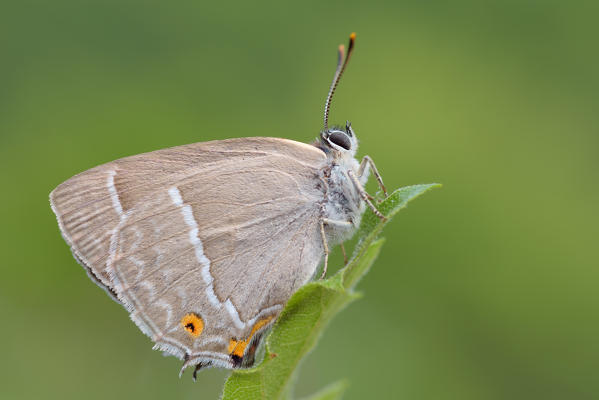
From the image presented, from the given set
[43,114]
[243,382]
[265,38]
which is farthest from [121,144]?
[243,382]

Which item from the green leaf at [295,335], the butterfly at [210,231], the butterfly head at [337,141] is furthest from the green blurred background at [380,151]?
the green leaf at [295,335]

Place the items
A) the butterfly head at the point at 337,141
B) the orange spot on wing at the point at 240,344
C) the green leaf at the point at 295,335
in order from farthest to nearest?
the butterfly head at the point at 337,141, the orange spot on wing at the point at 240,344, the green leaf at the point at 295,335

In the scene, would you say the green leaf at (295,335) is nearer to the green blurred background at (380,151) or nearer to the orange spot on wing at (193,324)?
the orange spot on wing at (193,324)

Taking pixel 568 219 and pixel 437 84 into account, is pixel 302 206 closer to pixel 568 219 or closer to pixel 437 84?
pixel 568 219

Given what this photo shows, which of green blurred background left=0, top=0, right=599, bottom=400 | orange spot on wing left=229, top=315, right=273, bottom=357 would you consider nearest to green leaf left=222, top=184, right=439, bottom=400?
orange spot on wing left=229, top=315, right=273, bottom=357

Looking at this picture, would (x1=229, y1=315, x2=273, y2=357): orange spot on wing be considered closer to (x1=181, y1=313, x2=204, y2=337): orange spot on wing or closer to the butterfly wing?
the butterfly wing

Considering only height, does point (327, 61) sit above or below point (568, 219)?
above

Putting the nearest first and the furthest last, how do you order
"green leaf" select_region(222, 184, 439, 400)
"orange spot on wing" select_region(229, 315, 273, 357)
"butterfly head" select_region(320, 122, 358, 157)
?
"green leaf" select_region(222, 184, 439, 400) < "orange spot on wing" select_region(229, 315, 273, 357) < "butterfly head" select_region(320, 122, 358, 157)
